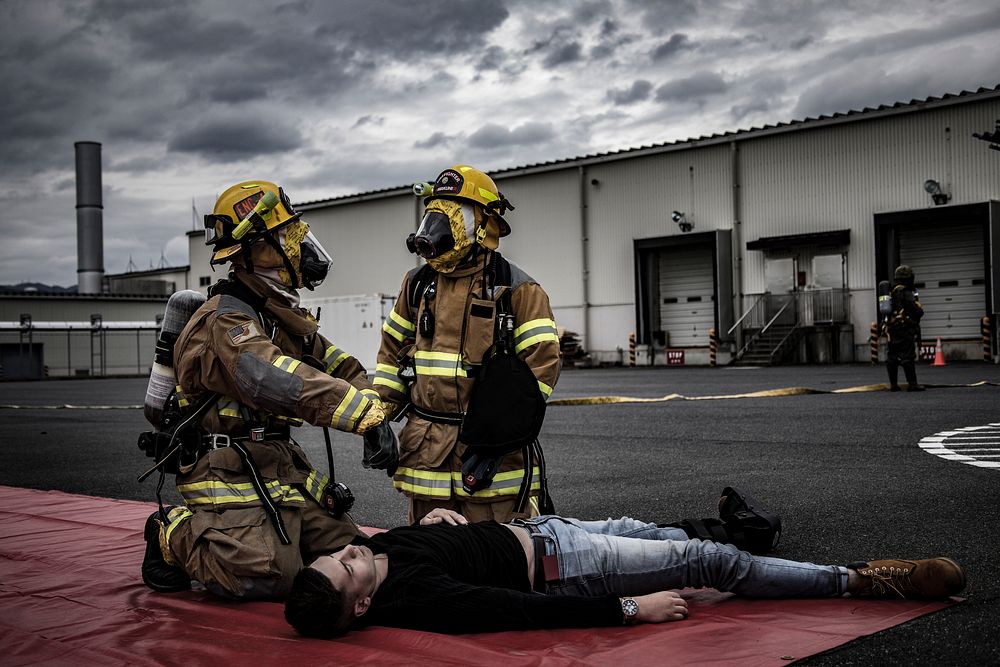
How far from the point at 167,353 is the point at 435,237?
5.04ft

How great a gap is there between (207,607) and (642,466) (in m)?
5.04

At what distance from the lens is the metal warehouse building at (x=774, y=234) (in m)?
29.4

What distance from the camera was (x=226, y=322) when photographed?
14.4 feet

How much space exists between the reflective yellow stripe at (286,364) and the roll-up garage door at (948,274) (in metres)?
28.9

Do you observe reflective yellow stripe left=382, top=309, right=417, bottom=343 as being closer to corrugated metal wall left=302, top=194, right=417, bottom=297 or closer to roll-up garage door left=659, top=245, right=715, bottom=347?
roll-up garage door left=659, top=245, right=715, bottom=347

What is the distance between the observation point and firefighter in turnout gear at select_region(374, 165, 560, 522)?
15.0 ft

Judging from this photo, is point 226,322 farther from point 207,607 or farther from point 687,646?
point 687,646

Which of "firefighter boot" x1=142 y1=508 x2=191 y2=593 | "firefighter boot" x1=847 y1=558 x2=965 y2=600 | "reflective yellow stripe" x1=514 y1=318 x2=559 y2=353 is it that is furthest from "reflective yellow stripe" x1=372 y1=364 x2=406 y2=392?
"firefighter boot" x1=847 y1=558 x2=965 y2=600

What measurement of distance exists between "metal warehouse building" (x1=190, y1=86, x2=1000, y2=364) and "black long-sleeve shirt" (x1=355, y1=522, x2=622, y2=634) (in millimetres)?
27741

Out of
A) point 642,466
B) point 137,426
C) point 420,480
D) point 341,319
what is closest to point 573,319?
point 341,319

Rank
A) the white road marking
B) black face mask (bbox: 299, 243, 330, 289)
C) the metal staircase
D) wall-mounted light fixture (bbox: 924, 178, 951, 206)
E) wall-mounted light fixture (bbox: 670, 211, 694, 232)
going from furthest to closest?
1. wall-mounted light fixture (bbox: 670, 211, 694, 232)
2. the metal staircase
3. wall-mounted light fixture (bbox: 924, 178, 951, 206)
4. the white road marking
5. black face mask (bbox: 299, 243, 330, 289)

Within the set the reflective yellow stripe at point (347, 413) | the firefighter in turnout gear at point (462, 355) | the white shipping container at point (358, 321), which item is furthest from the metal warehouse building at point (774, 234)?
the reflective yellow stripe at point (347, 413)

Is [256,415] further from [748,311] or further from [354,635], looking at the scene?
[748,311]

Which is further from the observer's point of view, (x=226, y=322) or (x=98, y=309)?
(x=98, y=309)
